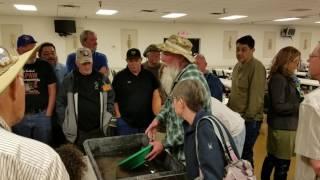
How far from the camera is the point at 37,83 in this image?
2.65 meters

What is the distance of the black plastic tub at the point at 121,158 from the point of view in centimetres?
143

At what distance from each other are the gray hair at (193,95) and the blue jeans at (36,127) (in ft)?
5.32

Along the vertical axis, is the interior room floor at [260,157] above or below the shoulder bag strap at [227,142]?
below

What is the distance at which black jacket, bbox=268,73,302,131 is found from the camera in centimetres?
244

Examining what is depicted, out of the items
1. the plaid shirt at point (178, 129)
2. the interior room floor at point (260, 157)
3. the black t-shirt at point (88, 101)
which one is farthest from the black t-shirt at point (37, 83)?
the interior room floor at point (260, 157)

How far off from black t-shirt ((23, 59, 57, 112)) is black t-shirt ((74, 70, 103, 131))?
1.01ft

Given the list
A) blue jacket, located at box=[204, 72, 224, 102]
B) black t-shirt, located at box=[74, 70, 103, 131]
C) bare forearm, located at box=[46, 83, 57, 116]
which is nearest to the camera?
black t-shirt, located at box=[74, 70, 103, 131]

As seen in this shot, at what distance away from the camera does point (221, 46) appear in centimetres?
1116

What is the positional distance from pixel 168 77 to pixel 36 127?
1.28 metres

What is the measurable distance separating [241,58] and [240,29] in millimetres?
8908

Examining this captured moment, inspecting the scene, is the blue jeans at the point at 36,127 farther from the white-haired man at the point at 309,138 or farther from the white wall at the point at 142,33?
the white wall at the point at 142,33

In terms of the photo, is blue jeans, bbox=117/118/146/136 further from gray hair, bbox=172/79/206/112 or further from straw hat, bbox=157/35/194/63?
gray hair, bbox=172/79/206/112

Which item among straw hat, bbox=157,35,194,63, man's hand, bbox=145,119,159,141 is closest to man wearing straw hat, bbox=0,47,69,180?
man's hand, bbox=145,119,159,141

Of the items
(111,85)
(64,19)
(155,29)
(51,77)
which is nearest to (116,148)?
(111,85)
